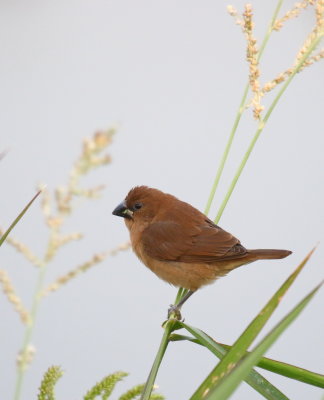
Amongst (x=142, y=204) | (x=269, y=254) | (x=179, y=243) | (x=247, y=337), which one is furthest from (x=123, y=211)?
(x=247, y=337)

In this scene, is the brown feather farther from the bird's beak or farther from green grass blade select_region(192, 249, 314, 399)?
green grass blade select_region(192, 249, 314, 399)

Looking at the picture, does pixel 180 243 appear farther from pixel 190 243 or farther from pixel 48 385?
pixel 48 385

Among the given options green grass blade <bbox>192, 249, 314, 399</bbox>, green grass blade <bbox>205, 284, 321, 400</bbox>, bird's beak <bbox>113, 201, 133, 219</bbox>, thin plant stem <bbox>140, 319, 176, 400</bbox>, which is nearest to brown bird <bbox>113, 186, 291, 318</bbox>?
bird's beak <bbox>113, 201, 133, 219</bbox>

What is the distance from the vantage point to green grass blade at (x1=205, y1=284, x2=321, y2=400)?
2.16 ft

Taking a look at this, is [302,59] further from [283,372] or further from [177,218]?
[177,218]

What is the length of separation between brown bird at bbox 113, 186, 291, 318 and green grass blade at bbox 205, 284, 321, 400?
1.34m

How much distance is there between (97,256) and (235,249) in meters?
1.59

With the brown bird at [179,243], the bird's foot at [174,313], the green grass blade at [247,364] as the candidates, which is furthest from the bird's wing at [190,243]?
the green grass blade at [247,364]

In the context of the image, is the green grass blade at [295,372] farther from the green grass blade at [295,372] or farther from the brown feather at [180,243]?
the brown feather at [180,243]

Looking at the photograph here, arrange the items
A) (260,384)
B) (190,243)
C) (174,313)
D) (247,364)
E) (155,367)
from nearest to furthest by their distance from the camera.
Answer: (247,364) < (260,384) < (155,367) < (174,313) < (190,243)

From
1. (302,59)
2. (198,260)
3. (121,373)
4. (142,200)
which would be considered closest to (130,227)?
(142,200)

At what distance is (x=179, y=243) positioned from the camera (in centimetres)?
235

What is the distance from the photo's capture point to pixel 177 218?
2396 mm

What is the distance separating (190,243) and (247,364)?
1.63m
